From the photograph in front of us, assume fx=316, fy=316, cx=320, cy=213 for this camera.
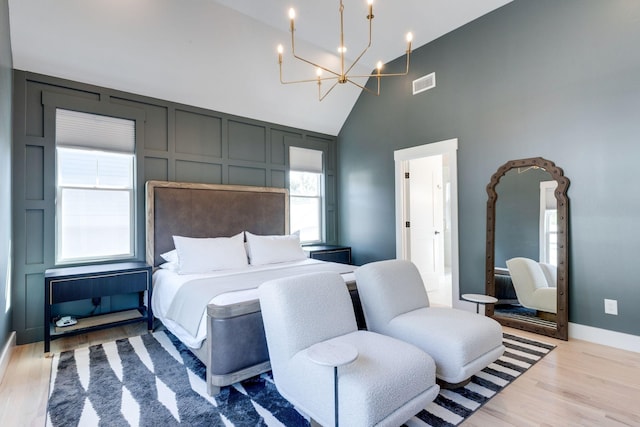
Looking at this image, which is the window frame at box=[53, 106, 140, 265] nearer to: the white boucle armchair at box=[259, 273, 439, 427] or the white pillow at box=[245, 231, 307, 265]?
the white pillow at box=[245, 231, 307, 265]

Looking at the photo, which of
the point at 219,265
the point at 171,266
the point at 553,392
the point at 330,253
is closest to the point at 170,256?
the point at 171,266

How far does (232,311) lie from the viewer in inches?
87.9

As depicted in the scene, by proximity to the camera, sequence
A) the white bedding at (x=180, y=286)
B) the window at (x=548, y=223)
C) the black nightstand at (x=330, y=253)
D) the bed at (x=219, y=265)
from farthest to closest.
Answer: the black nightstand at (x=330, y=253)
the window at (x=548, y=223)
the white bedding at (x=180, y=286)
the bed at (x=219, y=265)

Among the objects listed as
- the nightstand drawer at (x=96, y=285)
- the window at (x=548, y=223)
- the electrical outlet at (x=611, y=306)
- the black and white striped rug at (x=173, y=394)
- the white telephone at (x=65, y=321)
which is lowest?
the black and white striped rug at (x=173, y=394)

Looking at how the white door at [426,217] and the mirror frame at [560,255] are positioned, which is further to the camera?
the white door at [426,217]

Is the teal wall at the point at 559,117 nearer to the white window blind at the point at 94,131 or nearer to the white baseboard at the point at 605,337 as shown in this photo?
the white baseboard at the point at 605,337

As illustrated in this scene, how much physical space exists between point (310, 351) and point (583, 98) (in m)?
3.57

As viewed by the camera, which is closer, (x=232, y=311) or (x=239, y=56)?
(x=232, y=311)

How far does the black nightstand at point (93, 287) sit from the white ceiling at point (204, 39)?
6.88 feet

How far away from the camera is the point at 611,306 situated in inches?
117

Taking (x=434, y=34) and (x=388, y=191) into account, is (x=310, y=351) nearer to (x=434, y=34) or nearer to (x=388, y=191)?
(x=388, y=191)

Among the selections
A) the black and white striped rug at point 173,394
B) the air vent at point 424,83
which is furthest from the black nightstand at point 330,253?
the air vent at point 424,83

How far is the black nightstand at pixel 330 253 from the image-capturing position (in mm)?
4895

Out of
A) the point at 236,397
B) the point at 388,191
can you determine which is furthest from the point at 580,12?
the point at 236,397
